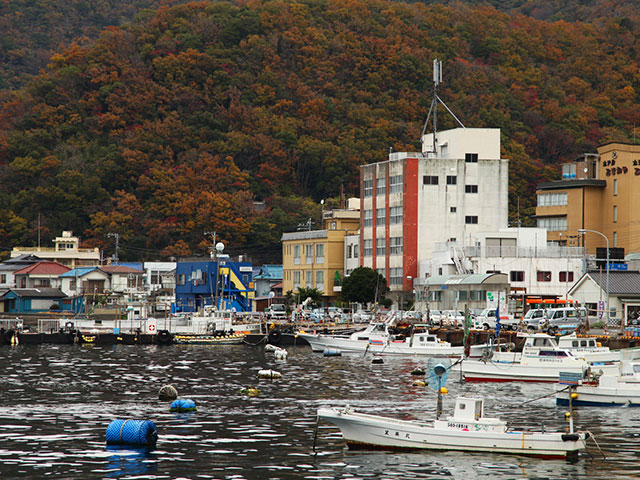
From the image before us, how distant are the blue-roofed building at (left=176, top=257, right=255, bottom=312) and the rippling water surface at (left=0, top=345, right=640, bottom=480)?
41.6m

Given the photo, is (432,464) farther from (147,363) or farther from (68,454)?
(147,363)

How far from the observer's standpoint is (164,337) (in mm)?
96062

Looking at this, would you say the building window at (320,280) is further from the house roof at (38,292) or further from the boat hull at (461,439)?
the boat hull at (461,439)

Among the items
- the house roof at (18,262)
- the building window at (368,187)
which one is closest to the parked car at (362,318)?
the building window at (368,187)

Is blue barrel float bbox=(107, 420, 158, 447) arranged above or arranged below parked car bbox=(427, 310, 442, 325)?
below

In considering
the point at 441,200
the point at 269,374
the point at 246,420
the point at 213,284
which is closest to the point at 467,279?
the point at 441,200

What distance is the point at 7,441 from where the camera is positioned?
37.8 metres

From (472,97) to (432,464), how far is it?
A: 15689 cm

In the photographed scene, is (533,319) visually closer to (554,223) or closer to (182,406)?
(182,406)

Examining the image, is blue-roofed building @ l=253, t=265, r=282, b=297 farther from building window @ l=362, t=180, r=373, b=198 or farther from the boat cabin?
the boat cabin

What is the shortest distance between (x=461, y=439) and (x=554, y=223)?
10183 cm


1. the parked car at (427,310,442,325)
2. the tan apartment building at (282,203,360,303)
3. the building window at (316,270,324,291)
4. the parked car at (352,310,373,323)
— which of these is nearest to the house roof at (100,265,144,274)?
the tan apartment building at (282,203,360,303)

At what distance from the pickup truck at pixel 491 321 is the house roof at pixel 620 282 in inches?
339

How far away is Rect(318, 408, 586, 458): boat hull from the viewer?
1357 inches
